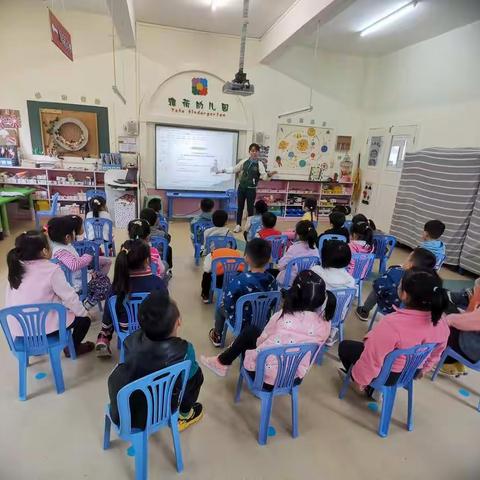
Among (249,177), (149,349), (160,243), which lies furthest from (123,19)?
(149,349)

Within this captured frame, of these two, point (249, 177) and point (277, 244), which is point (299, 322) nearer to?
point (277, 244)

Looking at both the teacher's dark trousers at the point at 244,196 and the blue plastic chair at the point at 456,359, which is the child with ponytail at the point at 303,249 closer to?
the blue plastic chair at the point at 456,359

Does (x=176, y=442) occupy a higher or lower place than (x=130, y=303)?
lower

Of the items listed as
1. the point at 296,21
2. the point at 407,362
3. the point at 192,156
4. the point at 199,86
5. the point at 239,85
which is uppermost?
the point at 296,21

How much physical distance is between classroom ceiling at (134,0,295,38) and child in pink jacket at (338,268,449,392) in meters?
4.42

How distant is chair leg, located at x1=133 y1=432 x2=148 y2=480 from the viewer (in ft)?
4.13

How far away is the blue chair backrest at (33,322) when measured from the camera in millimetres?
1548

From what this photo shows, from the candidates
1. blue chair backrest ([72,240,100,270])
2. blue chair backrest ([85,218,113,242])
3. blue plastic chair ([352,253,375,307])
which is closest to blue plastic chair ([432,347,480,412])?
blue plastic chair ([352,253,375,307])

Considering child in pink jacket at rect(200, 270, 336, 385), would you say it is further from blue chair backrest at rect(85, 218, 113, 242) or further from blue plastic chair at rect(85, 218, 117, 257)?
blue chair backrest at rect(85, 218, 113, 242)

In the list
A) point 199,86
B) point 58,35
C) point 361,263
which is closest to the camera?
point 58,35

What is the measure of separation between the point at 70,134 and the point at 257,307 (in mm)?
5232

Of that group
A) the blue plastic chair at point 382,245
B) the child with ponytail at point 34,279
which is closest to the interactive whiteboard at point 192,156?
the blue plastic chair at point 382,245

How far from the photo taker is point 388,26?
4.79 metres

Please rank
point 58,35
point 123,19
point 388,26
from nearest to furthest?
point 58,35 < point 123,19 < point 388,26
